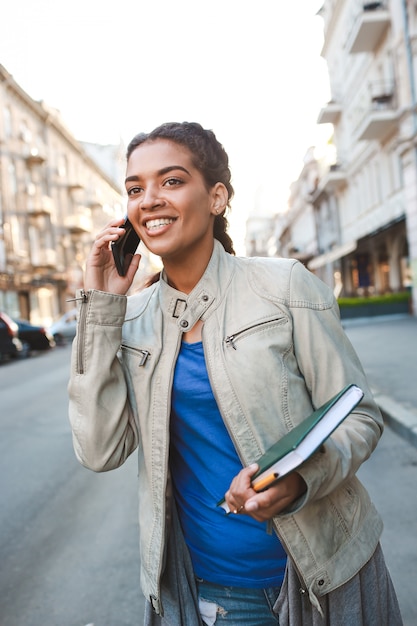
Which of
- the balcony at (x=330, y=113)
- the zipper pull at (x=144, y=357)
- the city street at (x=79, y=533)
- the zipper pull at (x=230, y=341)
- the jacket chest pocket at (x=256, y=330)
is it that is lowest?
the city street at (x=79, y=533)

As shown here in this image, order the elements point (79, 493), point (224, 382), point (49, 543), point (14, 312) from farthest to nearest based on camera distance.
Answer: point (14, 312)
point (79, 493)
point (49, 543)
point (224, 382)

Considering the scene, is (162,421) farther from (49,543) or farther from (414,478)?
(414,478)

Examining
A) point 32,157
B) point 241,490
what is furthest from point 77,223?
point 241,490

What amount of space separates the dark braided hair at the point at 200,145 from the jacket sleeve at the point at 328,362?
405 millimetres

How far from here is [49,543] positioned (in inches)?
153

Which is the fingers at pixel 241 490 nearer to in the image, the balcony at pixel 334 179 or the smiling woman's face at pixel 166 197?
the smiling woman's face at pixel 166 197

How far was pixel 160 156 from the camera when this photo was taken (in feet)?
5.22

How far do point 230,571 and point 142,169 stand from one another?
114 centimetres

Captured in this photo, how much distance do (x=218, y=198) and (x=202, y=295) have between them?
0.33 meters

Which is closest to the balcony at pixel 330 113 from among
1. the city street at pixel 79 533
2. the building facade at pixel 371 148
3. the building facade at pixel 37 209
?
the building facade at pixel 371 148

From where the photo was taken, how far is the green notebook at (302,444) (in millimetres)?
1062

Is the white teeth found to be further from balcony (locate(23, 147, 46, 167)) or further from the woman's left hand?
balcony (locate(23, 147, 46, 167))

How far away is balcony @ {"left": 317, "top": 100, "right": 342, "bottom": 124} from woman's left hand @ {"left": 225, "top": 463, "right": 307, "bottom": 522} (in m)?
32.8

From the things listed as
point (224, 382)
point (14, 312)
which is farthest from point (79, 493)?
point (14, 312)
